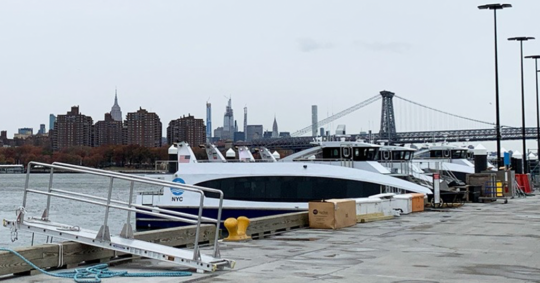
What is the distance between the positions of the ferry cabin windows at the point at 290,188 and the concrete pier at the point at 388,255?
10260 mm

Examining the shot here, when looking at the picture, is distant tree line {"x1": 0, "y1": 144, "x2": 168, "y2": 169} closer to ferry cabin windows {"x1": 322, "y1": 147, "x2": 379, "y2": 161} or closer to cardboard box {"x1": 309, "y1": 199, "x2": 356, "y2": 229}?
ferry cabin windows {"x1": 322, "y1": 147, "x2": 379, "y2": 161}

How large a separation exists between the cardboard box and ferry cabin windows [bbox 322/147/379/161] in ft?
52.0

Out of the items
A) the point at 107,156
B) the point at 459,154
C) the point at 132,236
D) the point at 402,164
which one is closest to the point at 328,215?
the point at 132,236

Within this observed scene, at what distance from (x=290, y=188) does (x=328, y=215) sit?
14.0 m

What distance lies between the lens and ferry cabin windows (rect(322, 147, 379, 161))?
123 feet

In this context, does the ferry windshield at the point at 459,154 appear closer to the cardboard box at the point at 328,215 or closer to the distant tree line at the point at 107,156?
the cardboard box at the point at 328,215

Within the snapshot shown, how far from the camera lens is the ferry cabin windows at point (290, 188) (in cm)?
3350

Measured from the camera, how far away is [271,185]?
1389 inches

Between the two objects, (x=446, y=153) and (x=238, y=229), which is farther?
(x=446, y=153)

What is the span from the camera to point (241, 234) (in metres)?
17.6

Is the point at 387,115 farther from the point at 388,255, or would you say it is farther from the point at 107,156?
the point at 388,255

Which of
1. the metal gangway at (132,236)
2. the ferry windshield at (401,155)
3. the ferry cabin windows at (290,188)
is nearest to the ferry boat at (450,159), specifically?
the ferry windshield at (401,155)

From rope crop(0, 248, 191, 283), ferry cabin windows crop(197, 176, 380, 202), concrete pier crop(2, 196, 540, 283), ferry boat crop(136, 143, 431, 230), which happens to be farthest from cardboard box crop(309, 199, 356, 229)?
ferry boat crop(136, 143, 431, 230)

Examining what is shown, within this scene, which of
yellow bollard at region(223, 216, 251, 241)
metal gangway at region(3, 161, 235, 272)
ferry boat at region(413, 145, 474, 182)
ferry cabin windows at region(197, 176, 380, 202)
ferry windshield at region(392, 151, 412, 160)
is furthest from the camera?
ferry boat at region(413, 145, 474, 182)
